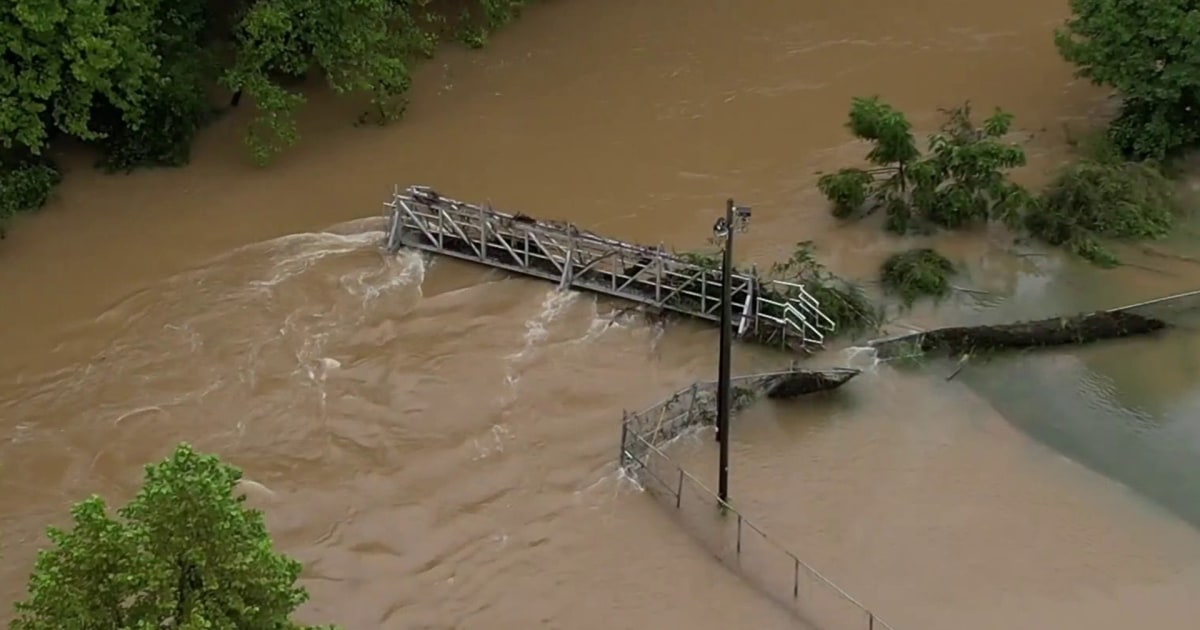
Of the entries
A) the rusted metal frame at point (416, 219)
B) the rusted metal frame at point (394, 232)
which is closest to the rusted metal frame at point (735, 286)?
the rusted metal frame at point (416, 219)

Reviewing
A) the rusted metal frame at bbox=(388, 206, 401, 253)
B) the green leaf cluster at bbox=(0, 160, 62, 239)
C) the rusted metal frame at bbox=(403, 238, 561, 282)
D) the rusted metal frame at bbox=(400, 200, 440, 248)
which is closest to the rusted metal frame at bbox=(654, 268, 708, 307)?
the rusted metal frame at bbox=(403, 238, 561, 282)

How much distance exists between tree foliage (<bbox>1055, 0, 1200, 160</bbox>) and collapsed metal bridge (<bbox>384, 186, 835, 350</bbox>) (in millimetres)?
9424

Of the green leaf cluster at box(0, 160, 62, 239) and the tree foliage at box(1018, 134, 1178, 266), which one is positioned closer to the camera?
the tree foliage at box(1018, 134, 1178, 266)

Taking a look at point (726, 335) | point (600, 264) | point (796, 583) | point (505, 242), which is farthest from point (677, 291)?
point (796, 583)

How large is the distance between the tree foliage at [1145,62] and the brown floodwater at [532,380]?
2.26 metres

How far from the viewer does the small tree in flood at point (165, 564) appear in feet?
45.8

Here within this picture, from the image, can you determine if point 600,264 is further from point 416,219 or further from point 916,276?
point 916,276

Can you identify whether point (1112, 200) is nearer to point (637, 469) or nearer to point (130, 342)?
point (637, 469)

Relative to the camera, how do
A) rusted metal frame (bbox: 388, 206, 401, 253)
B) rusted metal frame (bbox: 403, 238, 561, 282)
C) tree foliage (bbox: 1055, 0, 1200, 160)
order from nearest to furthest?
rusted metal frame (bbox: 403, 238, 561, 282)
rusted metal frame (bbox: 388, 206, 401, 253)
tree foliage (bbox: 1055, 0, 1200, 160)

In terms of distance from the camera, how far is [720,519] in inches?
859

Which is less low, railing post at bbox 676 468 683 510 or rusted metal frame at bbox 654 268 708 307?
rusted metal frame at bbox 654 268 708 307

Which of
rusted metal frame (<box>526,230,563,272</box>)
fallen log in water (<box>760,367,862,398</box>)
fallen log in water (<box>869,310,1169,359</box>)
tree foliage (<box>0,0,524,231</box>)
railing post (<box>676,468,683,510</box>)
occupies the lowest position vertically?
railing post (<box>676,468,683,510</box>)

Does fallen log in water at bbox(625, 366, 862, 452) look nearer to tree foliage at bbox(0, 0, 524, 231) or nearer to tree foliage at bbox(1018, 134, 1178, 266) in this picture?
tree foliage at bbox(1018, 134, 1178, 266)

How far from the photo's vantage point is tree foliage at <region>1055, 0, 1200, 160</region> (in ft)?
92.0
